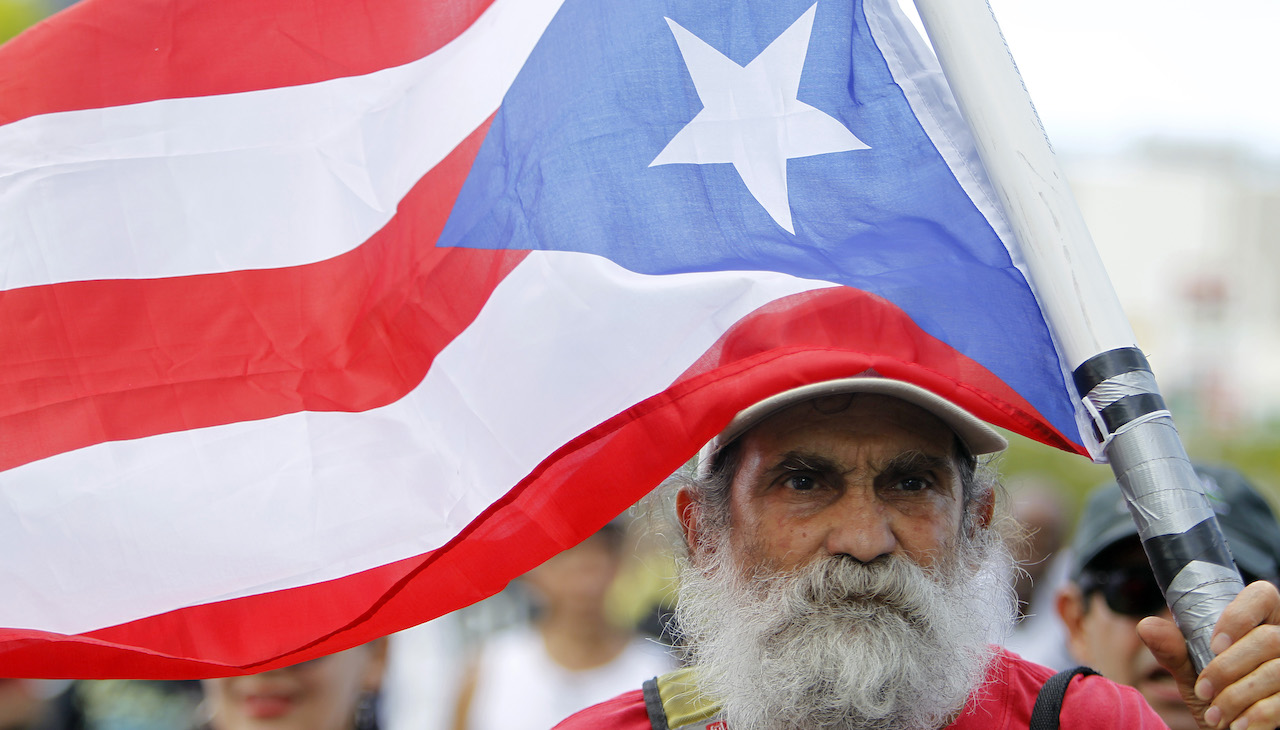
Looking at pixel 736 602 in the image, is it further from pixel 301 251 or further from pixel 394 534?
pixel 301 251

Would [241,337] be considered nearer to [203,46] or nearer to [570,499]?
[203,46]

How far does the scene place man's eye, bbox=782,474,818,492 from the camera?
2246 mm

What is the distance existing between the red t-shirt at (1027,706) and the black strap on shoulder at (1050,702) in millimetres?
32

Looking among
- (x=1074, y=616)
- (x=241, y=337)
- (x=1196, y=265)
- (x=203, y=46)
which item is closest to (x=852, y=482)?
(x=241, y=337)

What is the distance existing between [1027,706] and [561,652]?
2364mm

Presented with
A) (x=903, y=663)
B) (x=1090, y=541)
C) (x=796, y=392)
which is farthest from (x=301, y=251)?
(x=1090, y=541)

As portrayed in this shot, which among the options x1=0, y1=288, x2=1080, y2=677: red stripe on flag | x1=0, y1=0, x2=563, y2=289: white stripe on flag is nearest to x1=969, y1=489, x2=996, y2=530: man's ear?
x1=0, y1=288, x2=1080, y2=677: red stripe on flag

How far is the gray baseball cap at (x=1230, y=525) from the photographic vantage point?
10.6ft

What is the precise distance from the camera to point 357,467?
83.9 inches

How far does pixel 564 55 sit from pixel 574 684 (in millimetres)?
2714

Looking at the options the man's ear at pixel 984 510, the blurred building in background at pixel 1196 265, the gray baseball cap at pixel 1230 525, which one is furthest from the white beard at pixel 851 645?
the blurred building in background at pixel 1196 265

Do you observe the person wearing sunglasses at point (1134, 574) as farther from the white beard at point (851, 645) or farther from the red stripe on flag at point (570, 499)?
the red stripe on flag at point (570, 499)

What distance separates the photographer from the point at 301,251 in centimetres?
227

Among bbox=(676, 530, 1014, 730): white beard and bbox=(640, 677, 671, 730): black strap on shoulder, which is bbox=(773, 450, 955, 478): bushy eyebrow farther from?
bbox=(640, 677, 671, 730): black strap on shoulder
